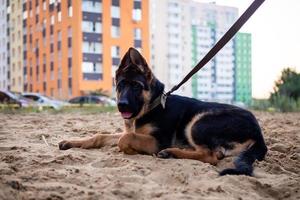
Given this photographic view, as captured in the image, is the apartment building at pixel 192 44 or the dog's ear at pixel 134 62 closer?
the dog's ear at pixel 134 62

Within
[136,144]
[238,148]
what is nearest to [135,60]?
[136,144]

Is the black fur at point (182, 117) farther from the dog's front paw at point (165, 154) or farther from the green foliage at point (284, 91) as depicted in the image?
the green foliage at point (284, 91)

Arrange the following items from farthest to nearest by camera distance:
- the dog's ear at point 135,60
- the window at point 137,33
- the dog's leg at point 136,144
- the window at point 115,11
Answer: the window at point 137,33, the window at point 115,11, the dog's ear at point 135,60, the dog's leg at point 136,144

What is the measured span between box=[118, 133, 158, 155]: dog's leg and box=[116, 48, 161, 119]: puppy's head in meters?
0.24

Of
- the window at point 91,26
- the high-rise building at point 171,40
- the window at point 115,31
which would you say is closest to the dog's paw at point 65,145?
the window at point 91,26

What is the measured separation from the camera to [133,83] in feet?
12.4

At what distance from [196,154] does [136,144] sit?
521 millimetres

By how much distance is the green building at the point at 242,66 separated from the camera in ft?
118

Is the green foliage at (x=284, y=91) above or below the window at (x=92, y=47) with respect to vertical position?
below

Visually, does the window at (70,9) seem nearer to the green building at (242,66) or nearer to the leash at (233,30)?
the green building at (242,66)

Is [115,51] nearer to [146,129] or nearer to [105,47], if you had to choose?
[105,47]

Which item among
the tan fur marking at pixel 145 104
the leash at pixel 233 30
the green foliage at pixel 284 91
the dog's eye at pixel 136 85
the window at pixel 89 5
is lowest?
the green foliage at pixel 284 91

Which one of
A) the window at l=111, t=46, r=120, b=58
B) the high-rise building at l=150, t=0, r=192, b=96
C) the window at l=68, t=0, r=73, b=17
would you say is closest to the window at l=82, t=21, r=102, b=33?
the window at l=68, t=0, r=73, b=17

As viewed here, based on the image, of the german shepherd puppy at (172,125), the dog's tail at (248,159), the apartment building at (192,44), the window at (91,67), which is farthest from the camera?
the apartment building at (192,44)
